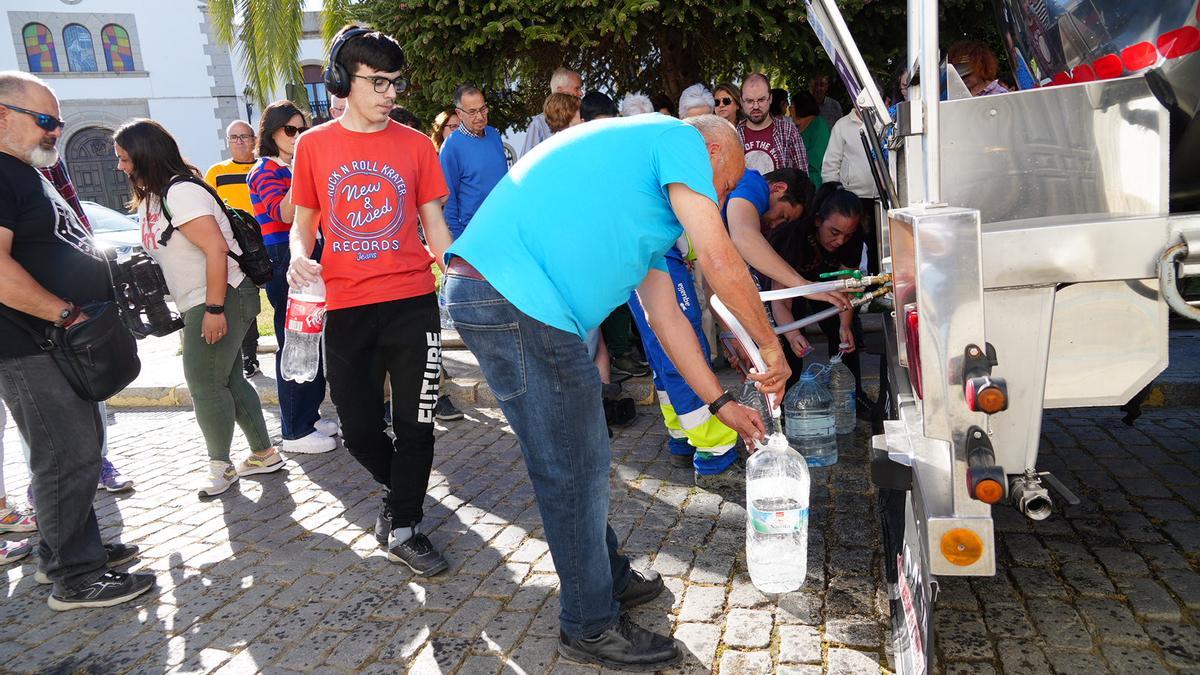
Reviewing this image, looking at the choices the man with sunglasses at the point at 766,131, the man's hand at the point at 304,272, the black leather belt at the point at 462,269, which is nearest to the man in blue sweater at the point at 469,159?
the man with sunglasses at the point at 766,131

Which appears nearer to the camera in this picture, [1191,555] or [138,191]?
[1191,555]

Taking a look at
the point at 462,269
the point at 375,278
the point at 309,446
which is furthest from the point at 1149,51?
the point at 309,446

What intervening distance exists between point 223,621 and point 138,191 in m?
2.21

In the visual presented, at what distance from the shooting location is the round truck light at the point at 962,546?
6.46 feet

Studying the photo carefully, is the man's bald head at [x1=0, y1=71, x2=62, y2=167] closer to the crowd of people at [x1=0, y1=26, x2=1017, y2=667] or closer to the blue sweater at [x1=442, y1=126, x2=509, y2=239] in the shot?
the crowd of people at [x1=0, y1=26, x2=1017, y2=667]

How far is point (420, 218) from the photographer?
139 inches

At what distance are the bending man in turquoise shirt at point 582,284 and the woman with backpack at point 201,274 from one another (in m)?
2.13

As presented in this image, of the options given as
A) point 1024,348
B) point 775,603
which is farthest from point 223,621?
point 1024,348

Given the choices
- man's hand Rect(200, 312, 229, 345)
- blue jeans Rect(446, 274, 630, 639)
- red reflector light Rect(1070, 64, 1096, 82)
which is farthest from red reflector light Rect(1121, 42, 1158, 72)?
man's hand Rect(200, 312, 229, 345)

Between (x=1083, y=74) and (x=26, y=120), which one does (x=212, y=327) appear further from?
(x=1083, y=74)

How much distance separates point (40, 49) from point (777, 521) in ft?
104

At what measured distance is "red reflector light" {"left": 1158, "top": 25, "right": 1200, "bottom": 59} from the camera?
209 centimetres

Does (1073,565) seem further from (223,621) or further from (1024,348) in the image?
(223,621)

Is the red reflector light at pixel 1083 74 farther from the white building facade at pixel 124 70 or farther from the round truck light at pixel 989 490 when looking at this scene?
the white building facade at pixel 124 70
